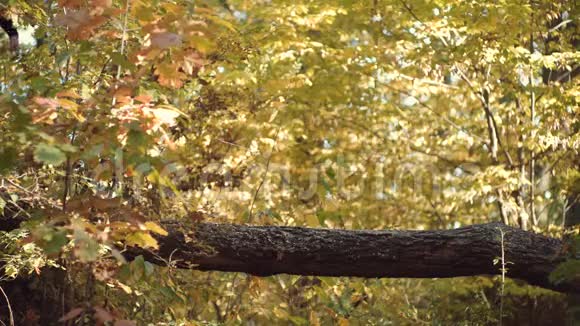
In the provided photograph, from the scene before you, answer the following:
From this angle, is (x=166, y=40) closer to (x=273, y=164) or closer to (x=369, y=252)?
(x=369, y=252)

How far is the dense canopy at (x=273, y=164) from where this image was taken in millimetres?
2885

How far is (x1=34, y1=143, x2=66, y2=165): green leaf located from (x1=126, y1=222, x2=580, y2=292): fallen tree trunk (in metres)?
2.24

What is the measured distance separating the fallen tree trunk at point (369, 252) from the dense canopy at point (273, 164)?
14 mm

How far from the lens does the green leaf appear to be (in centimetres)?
232

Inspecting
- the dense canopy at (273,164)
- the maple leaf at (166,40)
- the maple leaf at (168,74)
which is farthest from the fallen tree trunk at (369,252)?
the maple leaf at (166,40)

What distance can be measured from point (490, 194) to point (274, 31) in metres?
3.08

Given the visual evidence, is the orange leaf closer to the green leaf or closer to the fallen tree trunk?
the green leaf

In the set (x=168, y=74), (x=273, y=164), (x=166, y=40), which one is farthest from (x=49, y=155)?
(x=273, y=164)

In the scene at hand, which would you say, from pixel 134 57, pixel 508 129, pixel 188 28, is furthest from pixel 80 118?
pixel 508 129

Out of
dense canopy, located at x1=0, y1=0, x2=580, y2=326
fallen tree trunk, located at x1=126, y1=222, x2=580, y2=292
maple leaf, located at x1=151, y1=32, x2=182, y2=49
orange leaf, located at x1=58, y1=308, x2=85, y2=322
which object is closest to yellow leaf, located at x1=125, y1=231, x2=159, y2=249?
dense canopy, located at x1=0, y1=0, x2=580, y2=326

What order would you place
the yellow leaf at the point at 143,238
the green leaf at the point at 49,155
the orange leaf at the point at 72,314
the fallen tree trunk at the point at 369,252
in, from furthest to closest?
the fallen tree trunk at the point at 369,252 < the yellow leaf at the point at 143,238 < the orange leaf at the point at 72,314 < the green leaf at the point at 49,155

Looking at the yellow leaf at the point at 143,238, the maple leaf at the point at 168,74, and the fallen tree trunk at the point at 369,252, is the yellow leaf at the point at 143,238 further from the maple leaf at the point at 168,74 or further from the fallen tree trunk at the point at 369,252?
the fallen tree trunk at the point at 369,252

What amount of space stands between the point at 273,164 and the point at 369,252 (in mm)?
4661

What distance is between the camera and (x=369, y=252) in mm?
4805
